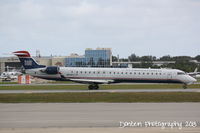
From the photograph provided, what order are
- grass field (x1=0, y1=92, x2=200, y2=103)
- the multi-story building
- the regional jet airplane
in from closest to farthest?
grass field (x1=0, y1=92, x2=200, y2=103) < the regional jet airplane < the multi-story building

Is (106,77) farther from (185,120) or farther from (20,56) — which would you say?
(185,120)

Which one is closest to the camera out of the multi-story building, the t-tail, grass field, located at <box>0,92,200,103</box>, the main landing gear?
grass field, located at <box>0,92,200,103</box>

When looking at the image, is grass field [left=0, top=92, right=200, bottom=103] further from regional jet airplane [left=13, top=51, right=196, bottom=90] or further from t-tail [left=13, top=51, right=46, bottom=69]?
t-tail [left=13, top=51, right=46, bottom=69]

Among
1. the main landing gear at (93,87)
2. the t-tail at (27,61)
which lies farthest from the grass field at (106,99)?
the t-tail at (27,61)

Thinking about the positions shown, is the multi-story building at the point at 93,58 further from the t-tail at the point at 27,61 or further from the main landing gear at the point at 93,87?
the main landing gear at the point at 93,87

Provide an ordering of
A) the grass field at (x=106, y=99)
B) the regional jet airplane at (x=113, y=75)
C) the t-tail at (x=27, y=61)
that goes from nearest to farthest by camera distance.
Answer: the grass field at (x=106, y=99) < the regional jet airplane at (x=113, y=75) < the t-tail at (x=27, y=61)

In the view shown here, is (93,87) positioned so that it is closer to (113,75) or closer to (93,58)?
(113,75)

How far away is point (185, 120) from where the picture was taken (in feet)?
52.1

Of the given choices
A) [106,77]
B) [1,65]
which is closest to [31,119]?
[106,77]

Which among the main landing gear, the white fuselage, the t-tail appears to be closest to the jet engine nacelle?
the white fuselage

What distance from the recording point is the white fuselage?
1742 inches

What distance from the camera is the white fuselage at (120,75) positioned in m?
44.2

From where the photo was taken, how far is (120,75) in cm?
4425

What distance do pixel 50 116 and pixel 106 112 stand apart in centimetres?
290
